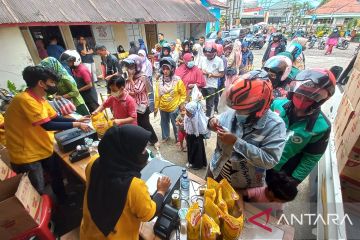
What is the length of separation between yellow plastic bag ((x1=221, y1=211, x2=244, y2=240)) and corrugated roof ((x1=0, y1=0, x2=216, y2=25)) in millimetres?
7931

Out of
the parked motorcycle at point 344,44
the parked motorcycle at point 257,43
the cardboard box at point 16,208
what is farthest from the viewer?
the parked motorcycle at point 257,43

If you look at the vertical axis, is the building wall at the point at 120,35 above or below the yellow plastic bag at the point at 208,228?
above

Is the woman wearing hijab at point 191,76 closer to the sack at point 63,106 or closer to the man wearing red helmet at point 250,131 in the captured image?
the sack at point 63,106

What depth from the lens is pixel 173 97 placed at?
3.76 metres

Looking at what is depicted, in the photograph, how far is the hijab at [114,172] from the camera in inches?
51.8

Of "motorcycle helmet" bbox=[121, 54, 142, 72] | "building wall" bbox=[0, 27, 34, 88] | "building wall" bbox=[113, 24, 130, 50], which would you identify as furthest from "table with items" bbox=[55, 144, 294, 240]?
"building wall" bbox=[113, 24, 130, 50]

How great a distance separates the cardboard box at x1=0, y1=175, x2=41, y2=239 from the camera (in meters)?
1.95

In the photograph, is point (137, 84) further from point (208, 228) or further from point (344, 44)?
point (344, 44)

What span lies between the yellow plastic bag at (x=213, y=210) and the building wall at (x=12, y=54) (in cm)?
797

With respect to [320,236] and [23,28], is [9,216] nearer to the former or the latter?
[320,236]

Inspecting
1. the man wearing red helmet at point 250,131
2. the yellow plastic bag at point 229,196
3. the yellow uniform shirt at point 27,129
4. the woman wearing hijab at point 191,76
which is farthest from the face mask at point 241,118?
the woman wearing hijab at point 191,76

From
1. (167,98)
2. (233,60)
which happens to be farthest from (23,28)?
(233,60)

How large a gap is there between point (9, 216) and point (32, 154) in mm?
675

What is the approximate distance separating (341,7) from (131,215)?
125ft
